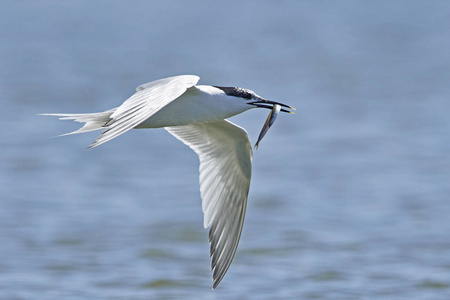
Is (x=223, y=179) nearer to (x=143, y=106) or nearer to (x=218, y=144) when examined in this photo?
(x=218, y=144)

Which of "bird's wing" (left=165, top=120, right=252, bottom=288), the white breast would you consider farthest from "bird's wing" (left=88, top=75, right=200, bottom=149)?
"bird's wing" (left=165, top=120, right=252, bottom=288)

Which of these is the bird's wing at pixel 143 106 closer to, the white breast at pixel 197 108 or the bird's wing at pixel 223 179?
the white breast at pixel 197 108

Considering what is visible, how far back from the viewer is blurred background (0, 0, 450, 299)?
9469 millimetres

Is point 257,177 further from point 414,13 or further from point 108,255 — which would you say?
point 414,13

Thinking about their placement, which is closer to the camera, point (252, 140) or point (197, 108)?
point (197, 108)

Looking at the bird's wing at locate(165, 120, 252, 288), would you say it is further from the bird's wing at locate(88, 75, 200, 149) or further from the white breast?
the bird's wing at locate(88, 75, 200, 149)

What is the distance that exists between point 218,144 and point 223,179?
0.29 meters

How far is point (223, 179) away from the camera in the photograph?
7484mm

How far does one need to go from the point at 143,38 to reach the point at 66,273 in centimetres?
1263

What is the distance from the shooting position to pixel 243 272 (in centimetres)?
952

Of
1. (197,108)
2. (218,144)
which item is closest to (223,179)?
(218,144)

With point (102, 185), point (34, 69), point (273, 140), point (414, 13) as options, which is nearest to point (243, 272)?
point (102, 185)

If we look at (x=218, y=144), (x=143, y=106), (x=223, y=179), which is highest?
(x=218, y=144)

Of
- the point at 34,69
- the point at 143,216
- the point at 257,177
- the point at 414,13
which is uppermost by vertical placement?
the point at 414,13
